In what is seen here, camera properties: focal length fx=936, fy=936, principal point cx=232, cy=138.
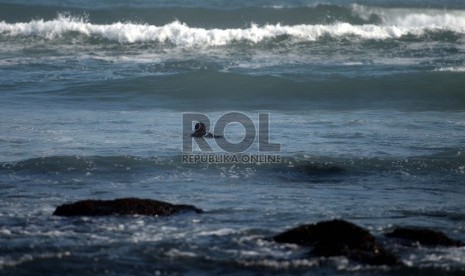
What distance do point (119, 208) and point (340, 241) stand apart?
94.1 inches

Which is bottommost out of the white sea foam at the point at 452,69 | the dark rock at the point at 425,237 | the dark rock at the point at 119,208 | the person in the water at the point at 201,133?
the dark rock at the point at 425,237

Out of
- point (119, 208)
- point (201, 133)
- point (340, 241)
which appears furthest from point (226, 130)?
point (340, 241)

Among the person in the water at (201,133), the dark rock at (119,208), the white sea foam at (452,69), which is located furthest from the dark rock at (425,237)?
the white sea foam at (452,69)

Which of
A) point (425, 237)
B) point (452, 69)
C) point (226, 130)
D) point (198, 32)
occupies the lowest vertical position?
point (425, 237)

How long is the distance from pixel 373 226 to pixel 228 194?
2075mm

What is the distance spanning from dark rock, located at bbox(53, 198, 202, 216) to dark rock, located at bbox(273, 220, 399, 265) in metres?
1.49

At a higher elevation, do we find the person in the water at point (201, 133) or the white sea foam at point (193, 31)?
the white sea foam at point (193, 31)

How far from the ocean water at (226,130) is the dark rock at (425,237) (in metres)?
0.25

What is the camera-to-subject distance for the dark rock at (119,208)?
29.5 ft

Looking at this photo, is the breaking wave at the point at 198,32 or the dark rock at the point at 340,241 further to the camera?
the breaking wave at the point at 198,32

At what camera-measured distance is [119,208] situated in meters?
9.10

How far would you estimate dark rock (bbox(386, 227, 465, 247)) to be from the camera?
813cm

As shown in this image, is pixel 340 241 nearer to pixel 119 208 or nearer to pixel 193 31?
pixel 119 208

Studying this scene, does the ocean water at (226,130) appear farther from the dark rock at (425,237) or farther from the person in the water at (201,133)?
the person in the water at (201,133)
